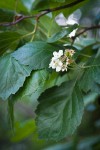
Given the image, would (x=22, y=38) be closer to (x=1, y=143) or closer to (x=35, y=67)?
(x=35, y=67)


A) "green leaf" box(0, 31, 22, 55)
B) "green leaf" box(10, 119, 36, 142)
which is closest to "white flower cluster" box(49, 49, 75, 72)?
"green leaf" box(0, 31, 22, 55)

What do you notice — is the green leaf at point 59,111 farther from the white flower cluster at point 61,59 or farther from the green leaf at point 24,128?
the green leaf at point 24,128

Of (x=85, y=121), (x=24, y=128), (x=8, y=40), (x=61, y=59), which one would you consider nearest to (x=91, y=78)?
(x=61, y=59)

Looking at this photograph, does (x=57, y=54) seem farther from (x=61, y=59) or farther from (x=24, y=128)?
(x=24, y=128)

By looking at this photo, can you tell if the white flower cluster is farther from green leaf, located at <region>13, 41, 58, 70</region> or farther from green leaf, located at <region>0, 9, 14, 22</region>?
green leaf, located at <region>0, 9, 14, 22</region>

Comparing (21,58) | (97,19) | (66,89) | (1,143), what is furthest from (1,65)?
(1,143)

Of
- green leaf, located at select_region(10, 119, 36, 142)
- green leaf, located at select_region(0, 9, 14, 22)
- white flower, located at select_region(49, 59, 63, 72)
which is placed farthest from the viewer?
green leaf, located at select_region(10, 119, 36, 142)

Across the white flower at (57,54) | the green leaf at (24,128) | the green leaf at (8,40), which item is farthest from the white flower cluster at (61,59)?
the green leaf at (24,128)
